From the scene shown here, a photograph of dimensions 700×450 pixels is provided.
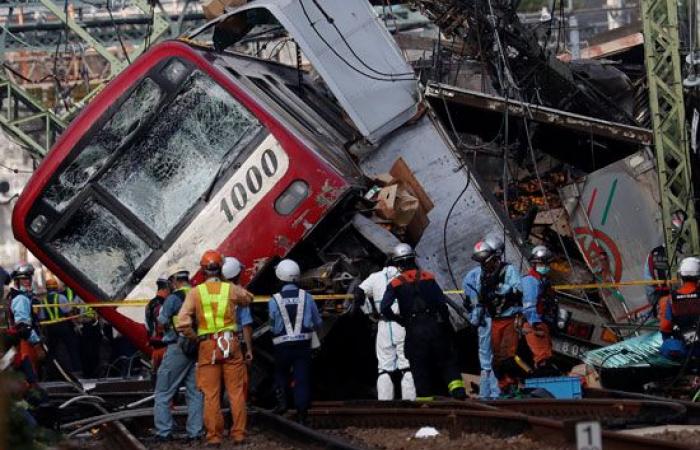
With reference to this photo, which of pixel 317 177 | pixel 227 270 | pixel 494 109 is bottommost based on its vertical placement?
pixel 227 270

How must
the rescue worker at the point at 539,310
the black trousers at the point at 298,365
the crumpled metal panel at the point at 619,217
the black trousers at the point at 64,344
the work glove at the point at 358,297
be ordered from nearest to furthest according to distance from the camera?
the black trousers at the point at 298,365 → the work glove at the point at 358,297 → the rescue worker at the point at 539,310 → the crumpled metal panel at the point at 619,217 → the black trousers at the point at 64,344

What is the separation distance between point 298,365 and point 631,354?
11.5 feet

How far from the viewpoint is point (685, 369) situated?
1363 centimetres

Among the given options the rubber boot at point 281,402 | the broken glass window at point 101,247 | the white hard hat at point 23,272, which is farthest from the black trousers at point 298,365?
the white hard hat at point 23,272

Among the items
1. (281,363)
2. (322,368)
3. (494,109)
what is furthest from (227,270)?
(494,109)

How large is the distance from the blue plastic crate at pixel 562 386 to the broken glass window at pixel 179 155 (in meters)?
3.67

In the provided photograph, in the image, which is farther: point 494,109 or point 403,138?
point 494,109

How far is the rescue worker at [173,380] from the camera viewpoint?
515 inches

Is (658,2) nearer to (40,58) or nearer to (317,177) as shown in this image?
(317,177)

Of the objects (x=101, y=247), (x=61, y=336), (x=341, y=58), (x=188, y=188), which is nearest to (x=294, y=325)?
(x=188, y=188)

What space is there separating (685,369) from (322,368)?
14.2 ft

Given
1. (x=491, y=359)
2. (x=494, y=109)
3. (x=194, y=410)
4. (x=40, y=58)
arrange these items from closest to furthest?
(x=194, y=410) → (x=491, y=359) → (x=494, y=109) → (x=40, y=58)

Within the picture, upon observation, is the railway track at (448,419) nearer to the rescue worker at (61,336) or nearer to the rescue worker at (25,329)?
the rescue worker at (25,329)

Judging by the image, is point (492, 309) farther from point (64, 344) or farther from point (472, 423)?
point (64, 344)
